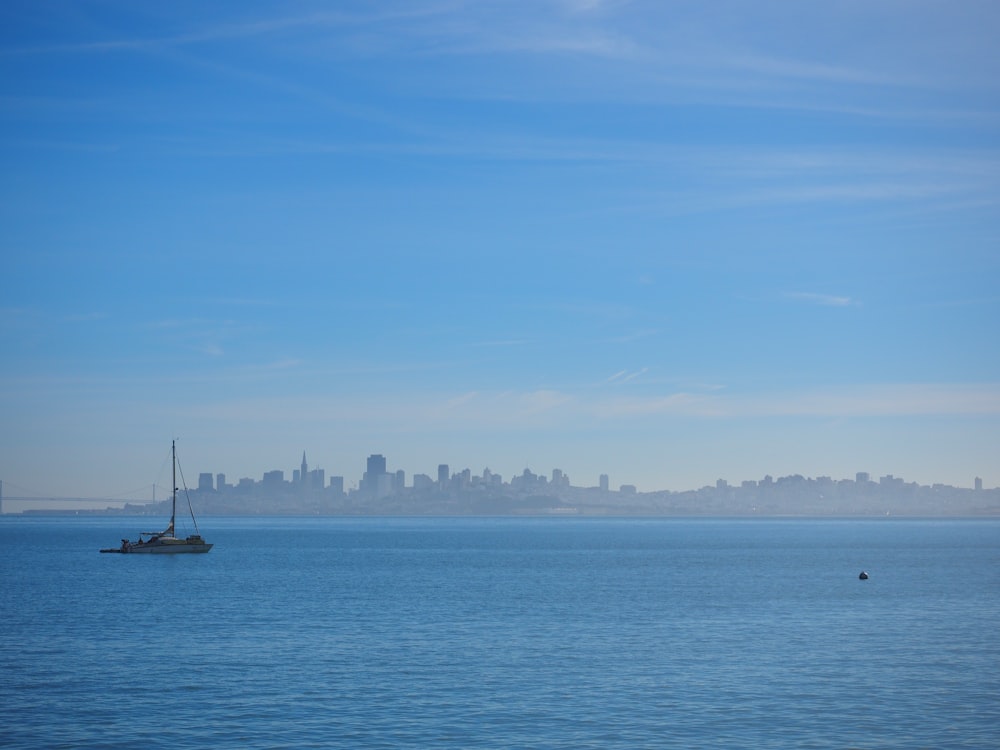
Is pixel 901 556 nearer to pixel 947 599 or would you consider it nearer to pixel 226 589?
pixel 947 599

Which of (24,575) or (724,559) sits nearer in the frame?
(24,575)

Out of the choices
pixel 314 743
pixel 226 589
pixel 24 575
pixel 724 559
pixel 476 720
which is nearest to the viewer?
pixel 314 743

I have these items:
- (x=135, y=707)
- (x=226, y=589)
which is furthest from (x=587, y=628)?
(x=226, y=589)

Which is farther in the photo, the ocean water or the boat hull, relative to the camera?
the boat hull

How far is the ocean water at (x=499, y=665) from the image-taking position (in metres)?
37.2

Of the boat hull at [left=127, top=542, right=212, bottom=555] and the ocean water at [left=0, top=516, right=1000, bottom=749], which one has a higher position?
the ocean water at [left=0, top=516, right=1000, bottom=749]

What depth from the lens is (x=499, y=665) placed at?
5075 cm

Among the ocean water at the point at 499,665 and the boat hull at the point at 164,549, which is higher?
the ocean water at the point at 499,665

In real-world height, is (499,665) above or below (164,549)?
above

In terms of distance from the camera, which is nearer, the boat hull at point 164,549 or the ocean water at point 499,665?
the ocean water at point 499,665

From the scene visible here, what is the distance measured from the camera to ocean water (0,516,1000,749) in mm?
37250

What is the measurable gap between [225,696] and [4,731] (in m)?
8.82

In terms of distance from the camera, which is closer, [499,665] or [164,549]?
[499,665]

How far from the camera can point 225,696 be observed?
43.3 m
